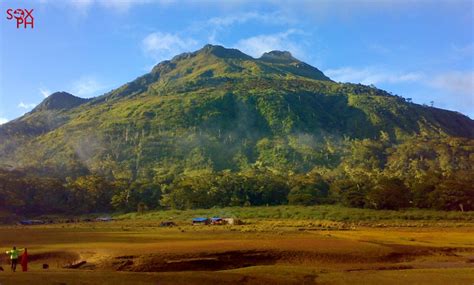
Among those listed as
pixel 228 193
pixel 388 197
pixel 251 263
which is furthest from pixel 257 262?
pixel 228 193

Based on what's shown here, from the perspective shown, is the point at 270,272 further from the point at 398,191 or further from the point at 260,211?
the point at 398,191

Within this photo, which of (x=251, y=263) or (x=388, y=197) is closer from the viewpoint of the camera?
(x=251, y=263)

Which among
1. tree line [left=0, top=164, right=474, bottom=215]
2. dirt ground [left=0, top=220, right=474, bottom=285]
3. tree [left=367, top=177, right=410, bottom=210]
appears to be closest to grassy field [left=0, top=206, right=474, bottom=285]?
dirt ground [left=0, top=220, right=474, bottom=285]

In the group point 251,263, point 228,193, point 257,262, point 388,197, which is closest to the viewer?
point 251,263

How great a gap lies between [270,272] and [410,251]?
1950cm

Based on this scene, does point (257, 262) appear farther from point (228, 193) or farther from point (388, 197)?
point (228, 193)

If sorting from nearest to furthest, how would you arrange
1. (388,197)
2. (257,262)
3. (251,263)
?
(251,263) → (257,262) → (388,197)

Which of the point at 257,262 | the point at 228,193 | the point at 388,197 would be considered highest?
the point at 228,193

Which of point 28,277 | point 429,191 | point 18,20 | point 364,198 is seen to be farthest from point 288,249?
point 429,191

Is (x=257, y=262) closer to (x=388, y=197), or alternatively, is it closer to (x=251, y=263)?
(x=251, y=263)

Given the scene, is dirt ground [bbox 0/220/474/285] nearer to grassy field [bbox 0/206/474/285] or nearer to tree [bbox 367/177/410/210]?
grassy field [bbox 0/206/474/285]

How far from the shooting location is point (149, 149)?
199 m

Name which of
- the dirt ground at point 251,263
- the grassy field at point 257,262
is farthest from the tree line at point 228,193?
the dirt ground at point 251,263

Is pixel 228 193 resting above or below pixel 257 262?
above
